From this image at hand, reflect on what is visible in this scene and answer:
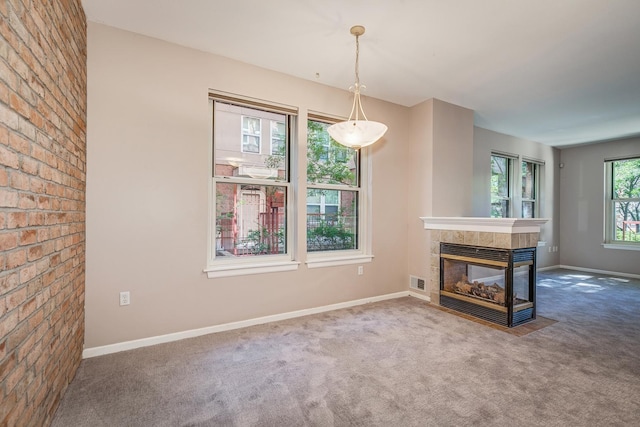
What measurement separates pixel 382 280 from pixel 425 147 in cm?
189

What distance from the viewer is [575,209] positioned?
650 cm

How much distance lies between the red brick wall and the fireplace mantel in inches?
143

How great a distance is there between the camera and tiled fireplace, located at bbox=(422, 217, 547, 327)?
3.16 m

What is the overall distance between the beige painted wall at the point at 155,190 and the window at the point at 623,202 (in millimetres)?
6697

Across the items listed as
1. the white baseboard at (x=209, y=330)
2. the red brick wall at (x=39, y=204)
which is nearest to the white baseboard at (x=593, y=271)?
the white baseboard at (x=209, y=330)

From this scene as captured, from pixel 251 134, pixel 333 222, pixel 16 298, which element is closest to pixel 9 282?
pixel 16 298

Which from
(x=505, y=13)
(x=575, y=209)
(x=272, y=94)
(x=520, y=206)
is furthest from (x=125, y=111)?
(x=575, y=209)

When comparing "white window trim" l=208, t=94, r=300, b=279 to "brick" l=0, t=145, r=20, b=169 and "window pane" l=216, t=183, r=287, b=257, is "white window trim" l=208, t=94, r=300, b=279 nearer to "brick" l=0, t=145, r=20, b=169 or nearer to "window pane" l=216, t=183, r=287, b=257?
"window pane" l=216, t=183, r=287, b=257

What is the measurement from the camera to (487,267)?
11.2 ft

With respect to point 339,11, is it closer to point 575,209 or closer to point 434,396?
point 434,396

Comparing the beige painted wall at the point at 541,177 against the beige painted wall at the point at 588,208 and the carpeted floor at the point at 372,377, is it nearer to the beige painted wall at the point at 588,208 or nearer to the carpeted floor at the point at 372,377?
the beige painted wall at the point at 588,208

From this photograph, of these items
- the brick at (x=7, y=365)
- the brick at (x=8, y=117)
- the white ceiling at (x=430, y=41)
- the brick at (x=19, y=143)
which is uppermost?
the white ceiling at (x=430, y=41)

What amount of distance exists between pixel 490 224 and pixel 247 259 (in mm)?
2656

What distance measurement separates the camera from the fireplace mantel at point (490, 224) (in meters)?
3.13
